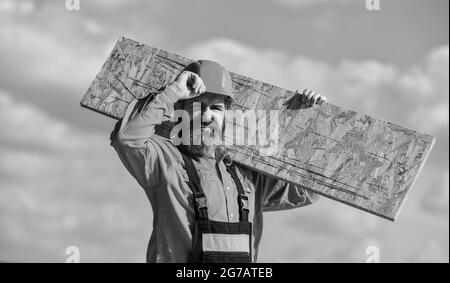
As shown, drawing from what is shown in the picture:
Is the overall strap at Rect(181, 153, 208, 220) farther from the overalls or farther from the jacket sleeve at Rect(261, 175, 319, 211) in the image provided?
the jacket sleeve at Rect(261, 175, 319, 211)

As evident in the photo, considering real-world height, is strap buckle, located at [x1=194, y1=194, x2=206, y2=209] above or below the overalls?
above

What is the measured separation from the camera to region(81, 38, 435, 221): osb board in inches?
167

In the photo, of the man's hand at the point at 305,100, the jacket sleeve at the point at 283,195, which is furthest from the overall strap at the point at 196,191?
the man's hand at the point at 305,100

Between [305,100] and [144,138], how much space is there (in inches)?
48.6

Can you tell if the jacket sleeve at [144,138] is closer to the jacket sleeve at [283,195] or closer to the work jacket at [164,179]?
the work jacket at [164,179]

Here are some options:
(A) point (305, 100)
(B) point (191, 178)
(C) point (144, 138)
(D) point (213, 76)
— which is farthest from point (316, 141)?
(C) point (144, 138)

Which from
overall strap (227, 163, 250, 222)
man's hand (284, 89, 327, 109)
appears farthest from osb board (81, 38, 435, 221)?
overall strap (227, 163, 250, 222)

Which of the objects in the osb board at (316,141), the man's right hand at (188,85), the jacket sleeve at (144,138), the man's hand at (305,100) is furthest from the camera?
the man's hand at (305,100)

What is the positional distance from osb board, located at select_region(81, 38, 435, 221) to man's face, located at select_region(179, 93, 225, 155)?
9.6 inches

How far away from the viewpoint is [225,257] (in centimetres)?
375

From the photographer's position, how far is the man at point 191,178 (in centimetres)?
373

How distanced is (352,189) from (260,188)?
0.60 m

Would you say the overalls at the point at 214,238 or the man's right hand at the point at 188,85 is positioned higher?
the man's right hand at the point at 188,85
